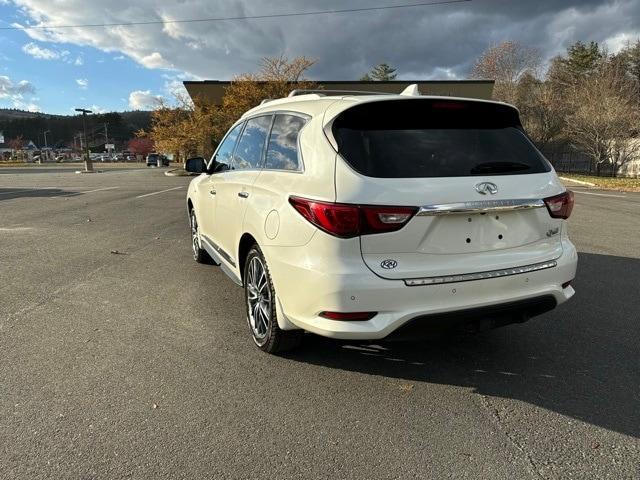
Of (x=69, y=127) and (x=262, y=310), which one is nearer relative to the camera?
(x=262, y=310)

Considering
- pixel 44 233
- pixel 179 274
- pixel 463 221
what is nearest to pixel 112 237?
pixel 44 233

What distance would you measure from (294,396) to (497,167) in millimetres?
1963

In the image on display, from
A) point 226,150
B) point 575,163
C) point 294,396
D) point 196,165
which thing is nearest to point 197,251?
point 196,165

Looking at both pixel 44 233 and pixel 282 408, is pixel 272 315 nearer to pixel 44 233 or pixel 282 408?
pixel 282 408

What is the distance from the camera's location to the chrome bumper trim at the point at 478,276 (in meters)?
2.79

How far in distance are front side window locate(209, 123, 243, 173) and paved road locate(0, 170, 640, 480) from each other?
136 cm

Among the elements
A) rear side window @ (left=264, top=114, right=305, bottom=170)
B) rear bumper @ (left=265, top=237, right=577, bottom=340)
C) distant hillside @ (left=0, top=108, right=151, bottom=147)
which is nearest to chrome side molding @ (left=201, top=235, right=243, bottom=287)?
rear side window @ (left=264, top=114, right=305, bottom=170)

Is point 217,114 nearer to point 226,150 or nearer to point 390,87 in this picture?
point 390,87

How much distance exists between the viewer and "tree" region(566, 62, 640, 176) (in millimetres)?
33219

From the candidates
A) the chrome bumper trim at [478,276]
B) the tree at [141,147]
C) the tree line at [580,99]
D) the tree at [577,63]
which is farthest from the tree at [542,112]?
the tree at [141,147]

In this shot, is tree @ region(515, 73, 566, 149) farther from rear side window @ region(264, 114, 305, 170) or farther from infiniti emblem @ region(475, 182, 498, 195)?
infiniti emblem @ region(475, 182, 498, 195)

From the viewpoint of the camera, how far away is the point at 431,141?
3.04 m

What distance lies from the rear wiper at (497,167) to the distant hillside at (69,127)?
157904mm

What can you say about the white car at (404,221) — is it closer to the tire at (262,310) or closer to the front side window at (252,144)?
the tire at (262,310)
